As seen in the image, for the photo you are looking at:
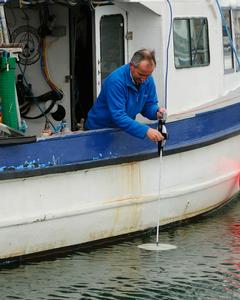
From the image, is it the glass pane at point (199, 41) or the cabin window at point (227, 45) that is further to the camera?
the cabin window at point (227, 45)

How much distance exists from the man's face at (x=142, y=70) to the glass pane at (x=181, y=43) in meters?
1.02

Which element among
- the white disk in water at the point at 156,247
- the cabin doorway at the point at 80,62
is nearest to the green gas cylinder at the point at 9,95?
the cabin doorway at the point at 80,62

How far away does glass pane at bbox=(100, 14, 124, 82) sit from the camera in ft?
25.4

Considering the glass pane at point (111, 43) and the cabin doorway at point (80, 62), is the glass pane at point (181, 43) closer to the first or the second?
the glass pane at point (111, 43)

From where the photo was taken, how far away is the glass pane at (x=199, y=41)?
828 cm

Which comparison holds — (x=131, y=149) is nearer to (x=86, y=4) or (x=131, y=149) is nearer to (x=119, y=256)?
(x=119, y=256)

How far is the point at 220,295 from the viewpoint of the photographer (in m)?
6.15

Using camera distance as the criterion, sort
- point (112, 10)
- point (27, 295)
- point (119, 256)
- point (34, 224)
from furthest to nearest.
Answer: point (112, 10) < point (119, 256) < point (34, 224) < point (27, 295)

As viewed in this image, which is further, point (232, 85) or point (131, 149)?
point (232, 85)

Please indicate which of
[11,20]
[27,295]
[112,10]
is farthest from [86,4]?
[27,295]

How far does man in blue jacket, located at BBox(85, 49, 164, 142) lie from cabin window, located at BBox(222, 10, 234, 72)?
1775mm

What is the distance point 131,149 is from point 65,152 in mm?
731

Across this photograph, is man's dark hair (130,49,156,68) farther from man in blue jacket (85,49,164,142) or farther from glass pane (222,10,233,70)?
glass pane (222,10,233,70)

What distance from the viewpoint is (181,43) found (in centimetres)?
812
